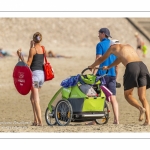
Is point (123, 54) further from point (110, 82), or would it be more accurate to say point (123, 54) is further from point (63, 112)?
point (63, 112)

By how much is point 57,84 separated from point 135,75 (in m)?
8.37

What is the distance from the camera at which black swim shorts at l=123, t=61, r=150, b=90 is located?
11.6m

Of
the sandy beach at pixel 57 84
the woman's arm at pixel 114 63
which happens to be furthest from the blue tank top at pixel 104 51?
the sandy beach at pixel 57 84

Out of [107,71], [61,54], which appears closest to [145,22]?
[61,54]

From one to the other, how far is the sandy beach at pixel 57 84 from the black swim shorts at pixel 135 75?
0.65 meters

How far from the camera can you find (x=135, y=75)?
11.6m

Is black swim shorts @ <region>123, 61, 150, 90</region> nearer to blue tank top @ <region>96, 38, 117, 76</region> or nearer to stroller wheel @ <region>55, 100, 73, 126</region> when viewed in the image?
blue tank top @ <region>96, 38, 117, 76</region>

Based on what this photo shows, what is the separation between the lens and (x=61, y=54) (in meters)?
27.8

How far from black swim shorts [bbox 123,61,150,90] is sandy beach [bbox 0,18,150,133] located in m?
0.65

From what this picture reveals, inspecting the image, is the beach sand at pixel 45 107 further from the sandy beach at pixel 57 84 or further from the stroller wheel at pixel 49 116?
the stroller wheel at pixel 49 116

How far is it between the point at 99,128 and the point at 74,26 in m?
30.3

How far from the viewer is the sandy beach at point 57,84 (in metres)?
11.4

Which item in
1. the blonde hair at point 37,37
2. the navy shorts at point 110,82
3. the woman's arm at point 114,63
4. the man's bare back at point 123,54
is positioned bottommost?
the navy shorts at point 110,82
